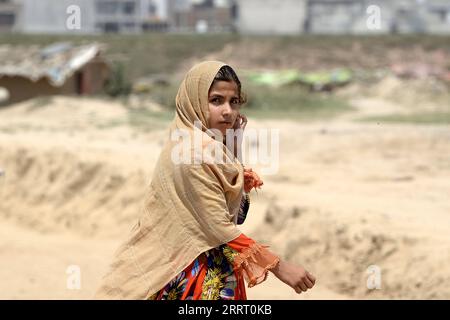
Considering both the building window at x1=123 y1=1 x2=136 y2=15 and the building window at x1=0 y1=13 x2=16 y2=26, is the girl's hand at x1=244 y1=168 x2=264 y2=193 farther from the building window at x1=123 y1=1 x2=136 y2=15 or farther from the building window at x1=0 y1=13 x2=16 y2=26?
the building window at x1=0 y1=13 x2=16 y2=26

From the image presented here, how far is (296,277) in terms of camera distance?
2783 millimetres

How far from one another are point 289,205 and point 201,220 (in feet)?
18.2

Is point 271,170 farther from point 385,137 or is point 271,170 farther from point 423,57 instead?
point 423,57

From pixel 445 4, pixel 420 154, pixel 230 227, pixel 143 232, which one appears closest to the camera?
pixel 230 227

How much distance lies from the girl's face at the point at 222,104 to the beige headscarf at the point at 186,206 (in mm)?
32

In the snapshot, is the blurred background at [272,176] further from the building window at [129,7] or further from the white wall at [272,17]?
the building window at [129,7]

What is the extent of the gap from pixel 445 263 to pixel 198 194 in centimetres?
387

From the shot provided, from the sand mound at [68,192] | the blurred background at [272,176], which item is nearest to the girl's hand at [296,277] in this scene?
the blurred background at [272,176]

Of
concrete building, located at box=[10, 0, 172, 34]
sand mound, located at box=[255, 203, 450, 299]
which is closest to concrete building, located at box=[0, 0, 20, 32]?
concrete building, located at box=[10, 0, 172, 34]

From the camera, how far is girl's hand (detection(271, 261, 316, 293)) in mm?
2779
